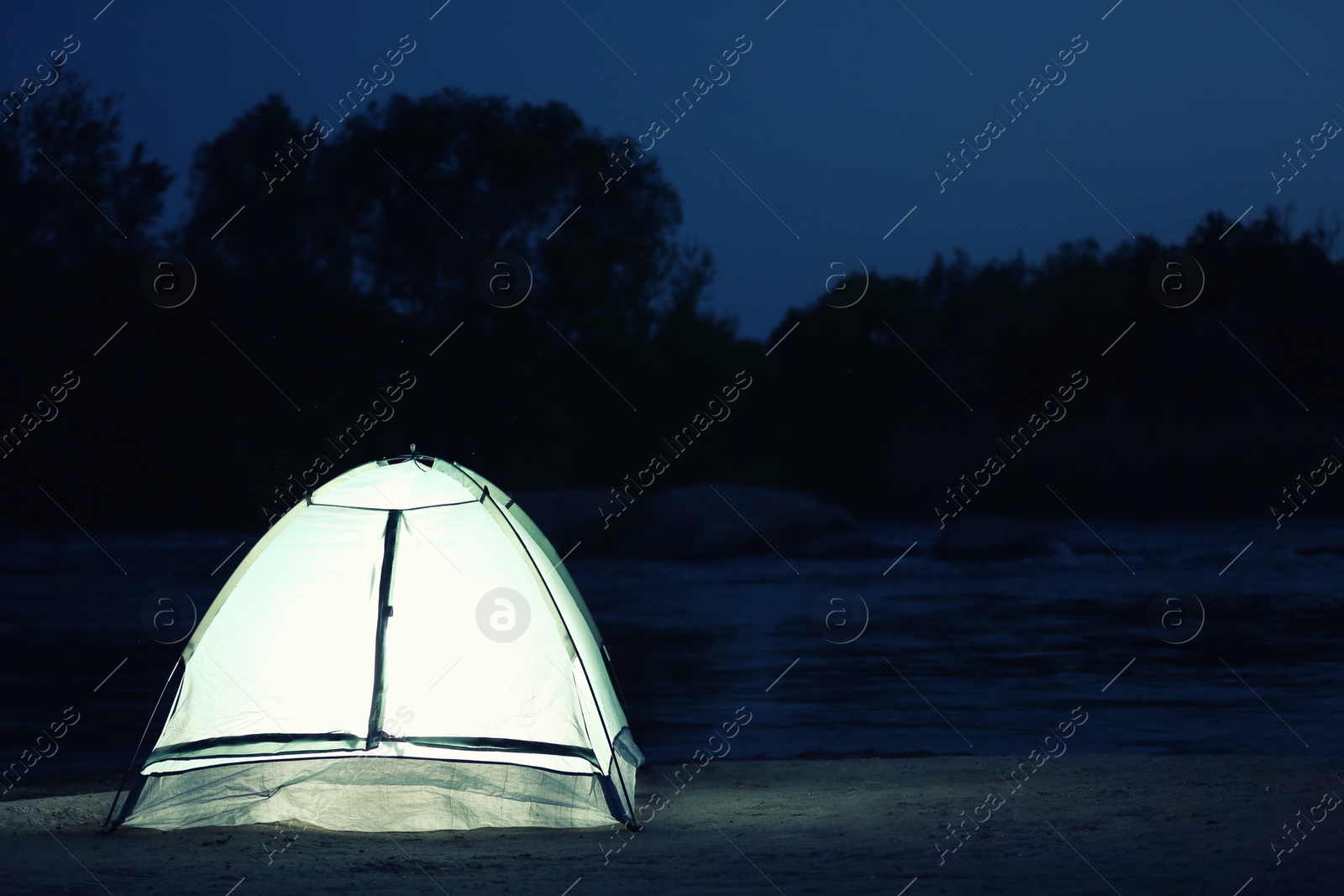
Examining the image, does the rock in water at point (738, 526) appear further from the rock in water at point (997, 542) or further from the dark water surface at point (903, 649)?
the rock in water at point (997, 542)

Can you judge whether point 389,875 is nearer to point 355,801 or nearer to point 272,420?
point 355,801

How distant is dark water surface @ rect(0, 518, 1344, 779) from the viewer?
1095 centimetres

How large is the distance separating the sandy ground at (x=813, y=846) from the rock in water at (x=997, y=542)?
2143 centimetres

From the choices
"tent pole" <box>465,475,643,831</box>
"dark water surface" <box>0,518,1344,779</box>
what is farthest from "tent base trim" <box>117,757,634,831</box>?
"dark water surface" <box>0,518,1344,779</box>

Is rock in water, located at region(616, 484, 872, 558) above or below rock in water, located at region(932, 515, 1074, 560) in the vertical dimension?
Answer: above

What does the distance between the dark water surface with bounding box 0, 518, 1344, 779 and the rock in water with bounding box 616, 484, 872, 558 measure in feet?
4.22

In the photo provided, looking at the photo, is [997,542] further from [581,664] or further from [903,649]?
[581,664]

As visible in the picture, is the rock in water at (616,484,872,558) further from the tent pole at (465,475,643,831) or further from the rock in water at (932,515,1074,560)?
the tent pole at (465,475,643,831)

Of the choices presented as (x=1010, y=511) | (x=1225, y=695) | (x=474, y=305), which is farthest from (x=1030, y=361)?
(x=1225, y=695)

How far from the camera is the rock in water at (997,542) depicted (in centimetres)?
2978

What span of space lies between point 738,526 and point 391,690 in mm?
25229

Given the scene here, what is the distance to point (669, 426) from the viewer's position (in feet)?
163

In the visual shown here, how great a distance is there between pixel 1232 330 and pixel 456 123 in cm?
2808

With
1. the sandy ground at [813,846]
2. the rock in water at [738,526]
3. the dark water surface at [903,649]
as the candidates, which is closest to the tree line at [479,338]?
the rock in water at [738,526]
